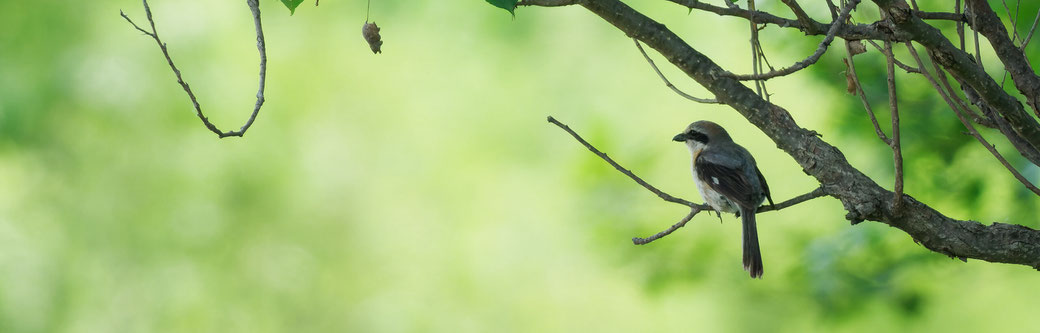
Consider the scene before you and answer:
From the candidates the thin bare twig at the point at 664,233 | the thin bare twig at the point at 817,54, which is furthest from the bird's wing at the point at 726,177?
the thin bare twig at the point at 817,54

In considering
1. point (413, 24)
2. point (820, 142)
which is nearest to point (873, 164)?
point (820, 142)

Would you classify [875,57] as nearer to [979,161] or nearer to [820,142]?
[979,161]

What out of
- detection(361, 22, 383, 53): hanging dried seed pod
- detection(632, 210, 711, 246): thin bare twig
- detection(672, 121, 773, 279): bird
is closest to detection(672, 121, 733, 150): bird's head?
detection(672, 121, 773, 279): bird

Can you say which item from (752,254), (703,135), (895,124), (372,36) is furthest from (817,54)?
(703,135)

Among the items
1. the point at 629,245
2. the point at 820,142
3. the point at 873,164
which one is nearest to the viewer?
the point at 820,142

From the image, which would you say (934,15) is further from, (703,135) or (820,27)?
(703,135)

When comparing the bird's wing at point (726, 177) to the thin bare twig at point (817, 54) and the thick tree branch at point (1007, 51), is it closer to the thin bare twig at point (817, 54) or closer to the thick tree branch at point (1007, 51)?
the thick tree branch at point (1007, 51)

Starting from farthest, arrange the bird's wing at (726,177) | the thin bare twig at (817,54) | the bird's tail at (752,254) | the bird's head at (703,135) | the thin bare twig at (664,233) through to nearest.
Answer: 1. the bird's head at (703,135)
2. the bird's wing at (726,177)
3. the bird's tail at (752,254)
4. the thin bare twig at (664,233)
5. the thin bare twig at (817,54)
